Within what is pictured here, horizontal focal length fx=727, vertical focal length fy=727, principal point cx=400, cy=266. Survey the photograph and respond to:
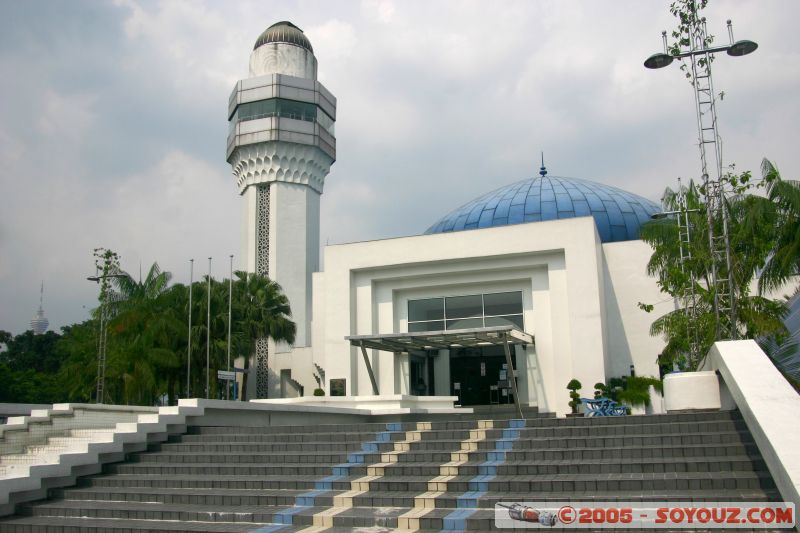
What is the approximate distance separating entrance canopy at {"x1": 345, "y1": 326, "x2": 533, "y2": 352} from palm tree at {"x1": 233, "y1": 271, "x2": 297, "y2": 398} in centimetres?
745

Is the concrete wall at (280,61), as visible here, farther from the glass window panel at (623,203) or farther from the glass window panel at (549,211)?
the glass window panel at (623,203)

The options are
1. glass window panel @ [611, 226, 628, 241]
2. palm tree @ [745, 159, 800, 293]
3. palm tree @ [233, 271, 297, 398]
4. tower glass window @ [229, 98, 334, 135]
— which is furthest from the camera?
tower glass window @ [229, 98, 334, 135]

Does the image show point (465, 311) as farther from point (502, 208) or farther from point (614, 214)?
point (614, 214)

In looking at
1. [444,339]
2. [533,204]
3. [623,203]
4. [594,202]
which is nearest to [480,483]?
[444,339]

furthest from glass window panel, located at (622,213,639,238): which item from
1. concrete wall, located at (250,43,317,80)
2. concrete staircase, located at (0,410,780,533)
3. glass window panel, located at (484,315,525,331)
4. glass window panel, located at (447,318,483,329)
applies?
concrete staircase, located at (0,410,780,533)

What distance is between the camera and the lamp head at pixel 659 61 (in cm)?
1405

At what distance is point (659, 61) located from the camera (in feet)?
46.3

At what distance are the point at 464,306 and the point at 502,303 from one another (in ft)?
5.22

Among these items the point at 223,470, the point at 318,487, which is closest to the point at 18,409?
the point at 223,470

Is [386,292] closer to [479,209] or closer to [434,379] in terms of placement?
[434,379]

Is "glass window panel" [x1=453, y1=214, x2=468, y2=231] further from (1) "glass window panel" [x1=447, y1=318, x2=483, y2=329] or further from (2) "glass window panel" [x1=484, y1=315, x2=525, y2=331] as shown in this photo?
(1) "glass window panel" [x1=447, y1=318, x2=483, y2=329]

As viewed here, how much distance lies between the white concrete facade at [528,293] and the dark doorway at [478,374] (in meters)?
0.59

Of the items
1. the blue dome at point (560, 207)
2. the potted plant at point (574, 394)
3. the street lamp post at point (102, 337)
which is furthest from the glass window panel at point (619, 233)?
the street lamp post at point (102, 337)

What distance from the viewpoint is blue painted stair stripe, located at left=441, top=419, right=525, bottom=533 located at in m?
7.94
